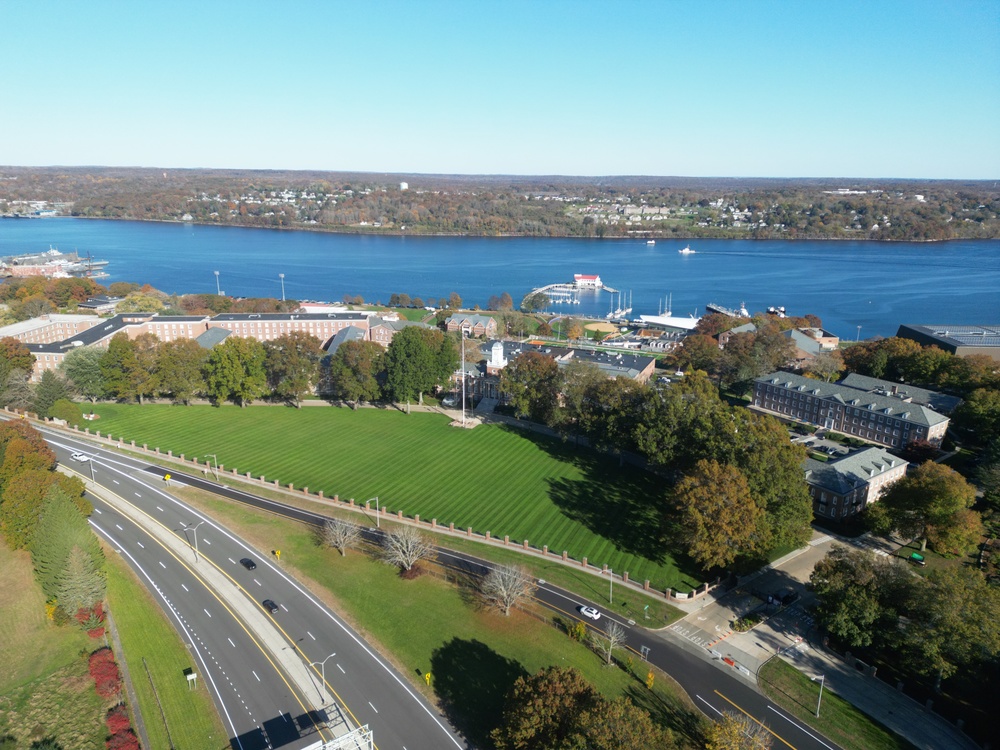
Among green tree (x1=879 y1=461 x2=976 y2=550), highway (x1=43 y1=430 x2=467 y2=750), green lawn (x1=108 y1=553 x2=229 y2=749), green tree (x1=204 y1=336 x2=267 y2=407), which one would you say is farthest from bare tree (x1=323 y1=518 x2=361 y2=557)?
green tree (x1=879 y1=461 x2=976 y2=550)

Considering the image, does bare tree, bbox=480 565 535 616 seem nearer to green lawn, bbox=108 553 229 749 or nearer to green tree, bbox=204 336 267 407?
green lawn, bbox=108 553 229 749

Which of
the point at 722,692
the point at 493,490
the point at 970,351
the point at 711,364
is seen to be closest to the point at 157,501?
the point at 493,490

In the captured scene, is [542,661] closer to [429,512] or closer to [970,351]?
[429,512]

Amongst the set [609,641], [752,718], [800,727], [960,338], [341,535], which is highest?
[960,338]

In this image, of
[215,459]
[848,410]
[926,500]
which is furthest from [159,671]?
[848,410]

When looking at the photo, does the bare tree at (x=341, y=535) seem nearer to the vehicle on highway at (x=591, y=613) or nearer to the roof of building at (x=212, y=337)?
the vehicle on highway at (x=591, y=613)

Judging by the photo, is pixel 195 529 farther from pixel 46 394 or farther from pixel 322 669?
pixel 46 394
